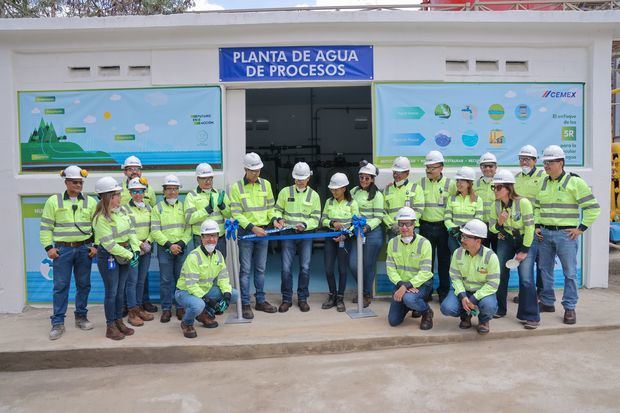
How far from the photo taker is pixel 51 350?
193 inches

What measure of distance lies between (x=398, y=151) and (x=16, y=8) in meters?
14.8

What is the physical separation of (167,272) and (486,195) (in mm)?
3965

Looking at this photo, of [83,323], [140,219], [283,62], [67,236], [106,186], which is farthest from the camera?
[283,62]

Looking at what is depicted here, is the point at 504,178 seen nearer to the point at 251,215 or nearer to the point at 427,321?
the point at 427,321

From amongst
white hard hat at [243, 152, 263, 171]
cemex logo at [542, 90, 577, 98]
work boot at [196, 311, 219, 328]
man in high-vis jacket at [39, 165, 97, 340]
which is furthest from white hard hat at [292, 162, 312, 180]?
cemex logo at [542, 90, 577, 98]

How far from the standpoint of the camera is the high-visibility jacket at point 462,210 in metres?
5.67

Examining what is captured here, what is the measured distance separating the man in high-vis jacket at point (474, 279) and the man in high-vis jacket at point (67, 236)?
388 cm

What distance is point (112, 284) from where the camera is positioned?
16.5 ft

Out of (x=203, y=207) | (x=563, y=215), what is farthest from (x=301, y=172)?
(x=563, y=215)

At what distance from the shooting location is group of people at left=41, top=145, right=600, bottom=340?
511 cm

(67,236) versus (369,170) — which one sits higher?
(369,170)

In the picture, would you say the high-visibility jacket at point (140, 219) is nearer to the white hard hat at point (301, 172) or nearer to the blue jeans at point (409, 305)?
the white hard hat at point (301, 172)

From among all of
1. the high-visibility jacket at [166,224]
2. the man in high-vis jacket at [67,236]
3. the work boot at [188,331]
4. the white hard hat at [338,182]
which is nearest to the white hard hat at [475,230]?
the white hard hat at [338,182]

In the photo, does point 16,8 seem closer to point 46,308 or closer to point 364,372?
point 46,308
